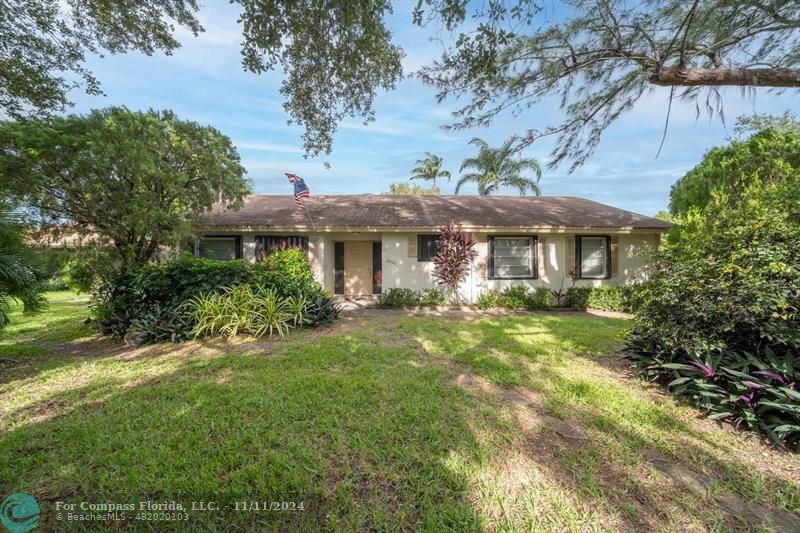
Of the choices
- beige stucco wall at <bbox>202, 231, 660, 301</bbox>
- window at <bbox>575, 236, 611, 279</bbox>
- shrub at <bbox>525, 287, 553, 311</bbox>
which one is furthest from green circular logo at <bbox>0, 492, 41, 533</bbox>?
window at <bbox>575, 236, 611, 279</bbox>

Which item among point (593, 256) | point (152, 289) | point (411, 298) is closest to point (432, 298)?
point (411, 298)

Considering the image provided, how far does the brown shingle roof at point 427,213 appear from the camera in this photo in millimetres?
10758

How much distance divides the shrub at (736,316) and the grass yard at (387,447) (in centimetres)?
31

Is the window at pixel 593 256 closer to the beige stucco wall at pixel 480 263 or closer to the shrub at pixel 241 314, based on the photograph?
the beige stucco wall at pixel 480 263

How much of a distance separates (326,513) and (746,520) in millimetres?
2759

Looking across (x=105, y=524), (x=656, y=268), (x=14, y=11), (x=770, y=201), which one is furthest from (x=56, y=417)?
(x=770, y=201)

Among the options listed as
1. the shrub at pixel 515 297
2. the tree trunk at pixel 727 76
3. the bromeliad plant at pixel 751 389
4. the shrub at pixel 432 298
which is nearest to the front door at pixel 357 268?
the shrub at pixel 432 298

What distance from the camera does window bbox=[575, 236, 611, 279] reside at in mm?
11148

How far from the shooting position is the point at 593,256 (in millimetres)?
11211

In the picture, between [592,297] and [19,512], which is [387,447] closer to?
[19,512]

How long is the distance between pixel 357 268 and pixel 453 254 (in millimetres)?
4459

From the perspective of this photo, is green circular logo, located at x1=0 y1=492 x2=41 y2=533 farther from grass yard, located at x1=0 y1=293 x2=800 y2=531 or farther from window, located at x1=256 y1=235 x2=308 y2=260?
window, located at x1=256 y1=235 x2=308 y2=260

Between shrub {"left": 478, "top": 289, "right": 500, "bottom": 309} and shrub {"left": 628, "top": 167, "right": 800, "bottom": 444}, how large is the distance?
593 cm

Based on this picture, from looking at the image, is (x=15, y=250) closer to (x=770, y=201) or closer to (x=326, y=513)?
(x=326, y=513)
